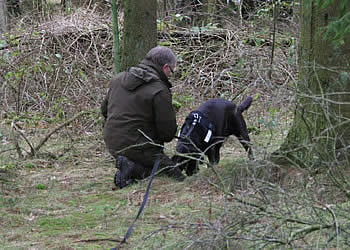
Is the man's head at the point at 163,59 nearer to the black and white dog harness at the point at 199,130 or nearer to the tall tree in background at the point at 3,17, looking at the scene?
the black and white dog harness at the point at 199,130

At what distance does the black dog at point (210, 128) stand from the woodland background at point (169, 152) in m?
0.34

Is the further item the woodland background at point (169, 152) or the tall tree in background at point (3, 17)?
the tall tree in background at point (3, 17)

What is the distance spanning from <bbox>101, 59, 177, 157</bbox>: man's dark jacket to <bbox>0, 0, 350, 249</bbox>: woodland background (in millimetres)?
587

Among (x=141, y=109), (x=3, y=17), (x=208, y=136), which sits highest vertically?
(x=3, y=17)

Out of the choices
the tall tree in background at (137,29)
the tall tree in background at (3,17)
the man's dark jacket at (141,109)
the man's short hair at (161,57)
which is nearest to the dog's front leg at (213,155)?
the man's dark jacket at (141,109)

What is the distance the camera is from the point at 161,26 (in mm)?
11297

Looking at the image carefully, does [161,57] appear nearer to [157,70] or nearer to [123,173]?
[157,70]

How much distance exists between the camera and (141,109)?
5.46 meters

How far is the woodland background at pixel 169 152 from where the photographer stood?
9.16 feet

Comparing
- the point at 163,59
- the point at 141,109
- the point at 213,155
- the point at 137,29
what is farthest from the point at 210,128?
the point at 137,29

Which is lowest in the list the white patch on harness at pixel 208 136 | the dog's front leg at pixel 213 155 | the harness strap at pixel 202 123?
the dog's front leg at pixel 213 155

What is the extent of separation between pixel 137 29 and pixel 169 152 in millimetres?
1878

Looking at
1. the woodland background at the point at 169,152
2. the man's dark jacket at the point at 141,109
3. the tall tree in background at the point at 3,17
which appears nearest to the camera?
the woodland background at the point at 169,152

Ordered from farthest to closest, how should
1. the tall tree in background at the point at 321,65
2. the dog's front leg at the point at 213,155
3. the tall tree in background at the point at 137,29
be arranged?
the tall tree in background at the point at 137,29 → the dog's front leg at the point at 213,155 → the tall tree in background at the point at 321,65
